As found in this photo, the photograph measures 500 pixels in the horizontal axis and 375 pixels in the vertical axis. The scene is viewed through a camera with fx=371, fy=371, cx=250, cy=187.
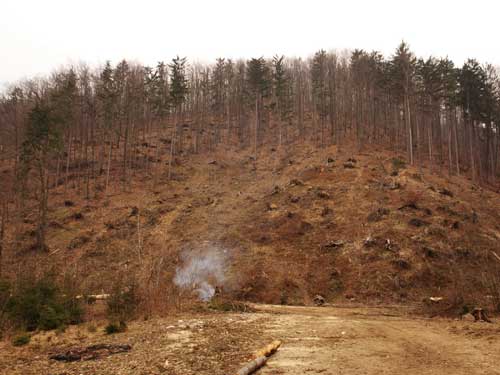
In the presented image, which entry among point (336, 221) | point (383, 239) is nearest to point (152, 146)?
point (336, 221)

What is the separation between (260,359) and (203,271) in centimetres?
1672

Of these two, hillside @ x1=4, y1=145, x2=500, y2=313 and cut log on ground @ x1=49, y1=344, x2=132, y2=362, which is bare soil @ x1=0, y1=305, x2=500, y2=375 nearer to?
cut log on ground @ x1=49, y1=344, x2=132, y2=362

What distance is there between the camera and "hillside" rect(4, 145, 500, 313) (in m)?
20.4

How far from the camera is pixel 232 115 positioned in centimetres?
6469

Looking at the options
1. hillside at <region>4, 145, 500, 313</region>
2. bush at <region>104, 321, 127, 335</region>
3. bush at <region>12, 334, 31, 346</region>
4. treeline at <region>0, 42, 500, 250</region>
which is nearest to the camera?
bush at <region>12, 334, 31, 346</region>

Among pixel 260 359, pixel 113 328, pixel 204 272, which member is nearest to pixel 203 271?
pixel 204 272

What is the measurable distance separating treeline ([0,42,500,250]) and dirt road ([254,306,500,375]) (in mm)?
25542

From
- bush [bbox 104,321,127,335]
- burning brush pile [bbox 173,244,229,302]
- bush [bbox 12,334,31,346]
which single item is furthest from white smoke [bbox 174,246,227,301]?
bush [bbox 12,334,31,346]

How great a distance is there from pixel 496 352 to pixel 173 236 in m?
24.3

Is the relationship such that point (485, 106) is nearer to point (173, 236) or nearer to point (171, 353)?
point (173, 236)

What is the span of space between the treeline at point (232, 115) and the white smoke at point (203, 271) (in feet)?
40.9

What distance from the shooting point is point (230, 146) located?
178 ft

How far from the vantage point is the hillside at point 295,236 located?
2036cm

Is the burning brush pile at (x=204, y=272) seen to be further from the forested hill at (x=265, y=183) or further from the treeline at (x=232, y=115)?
the treeline at (x=232, y=115)
